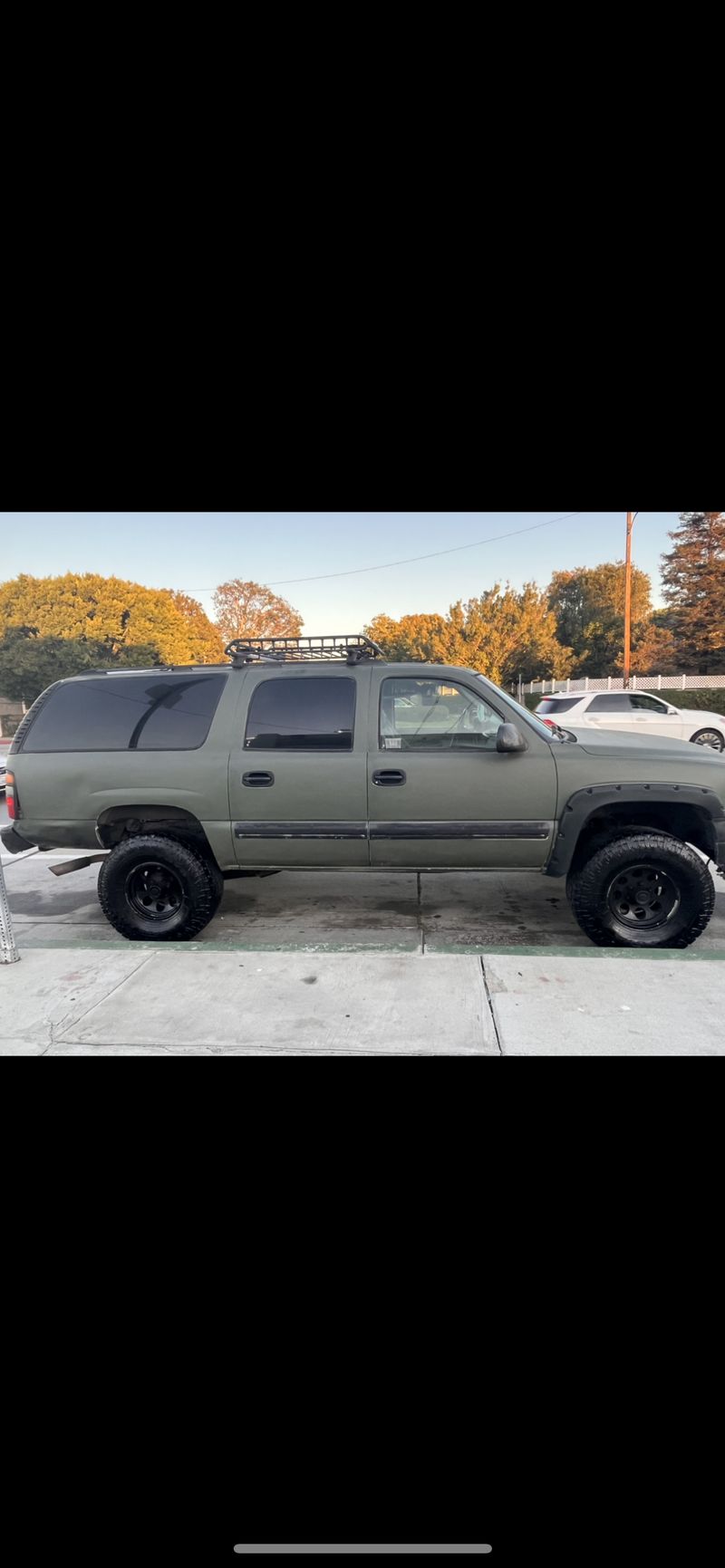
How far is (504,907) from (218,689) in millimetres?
2713

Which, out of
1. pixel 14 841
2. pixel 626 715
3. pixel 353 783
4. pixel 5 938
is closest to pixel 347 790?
pixel 353 783

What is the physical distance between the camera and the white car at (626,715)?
12867 millimetres

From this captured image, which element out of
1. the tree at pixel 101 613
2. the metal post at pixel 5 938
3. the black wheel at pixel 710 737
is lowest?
the metal post at pixel 5 938

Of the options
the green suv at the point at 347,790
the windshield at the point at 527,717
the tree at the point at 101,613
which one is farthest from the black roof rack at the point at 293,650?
the tree at the point at 101,613

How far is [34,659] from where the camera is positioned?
34.4m

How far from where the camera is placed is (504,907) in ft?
17.0

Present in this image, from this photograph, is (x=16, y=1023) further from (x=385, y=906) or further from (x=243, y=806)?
(x=385, y=906)

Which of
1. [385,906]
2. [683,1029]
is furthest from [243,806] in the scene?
[683,1029]

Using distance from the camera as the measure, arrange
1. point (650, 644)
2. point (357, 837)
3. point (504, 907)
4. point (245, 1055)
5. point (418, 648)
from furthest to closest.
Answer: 1. point (418, 648)
2. point (650, 644)
3. point (504, 907)
4. point (357, 837)
5. point (245, 1055)

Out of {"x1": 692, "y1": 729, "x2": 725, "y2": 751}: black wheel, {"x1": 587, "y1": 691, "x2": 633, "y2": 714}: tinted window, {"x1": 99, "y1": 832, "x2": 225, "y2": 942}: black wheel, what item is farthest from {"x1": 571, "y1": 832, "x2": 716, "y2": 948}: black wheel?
{"x1": 692, "y1": 729, "x2": 725, "y2": 751}: black wheel

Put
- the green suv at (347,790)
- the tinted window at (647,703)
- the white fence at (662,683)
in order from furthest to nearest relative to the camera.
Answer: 1. the white fence at (662,683)
2. the tinted window at (647,703)
3. the green suv at (347,790)

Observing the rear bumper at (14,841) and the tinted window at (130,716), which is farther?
the rear bumper at (14,841)

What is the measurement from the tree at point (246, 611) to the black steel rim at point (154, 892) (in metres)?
38.5

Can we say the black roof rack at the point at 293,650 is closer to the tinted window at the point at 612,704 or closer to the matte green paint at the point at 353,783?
the matte green paint at the point at 353,783
